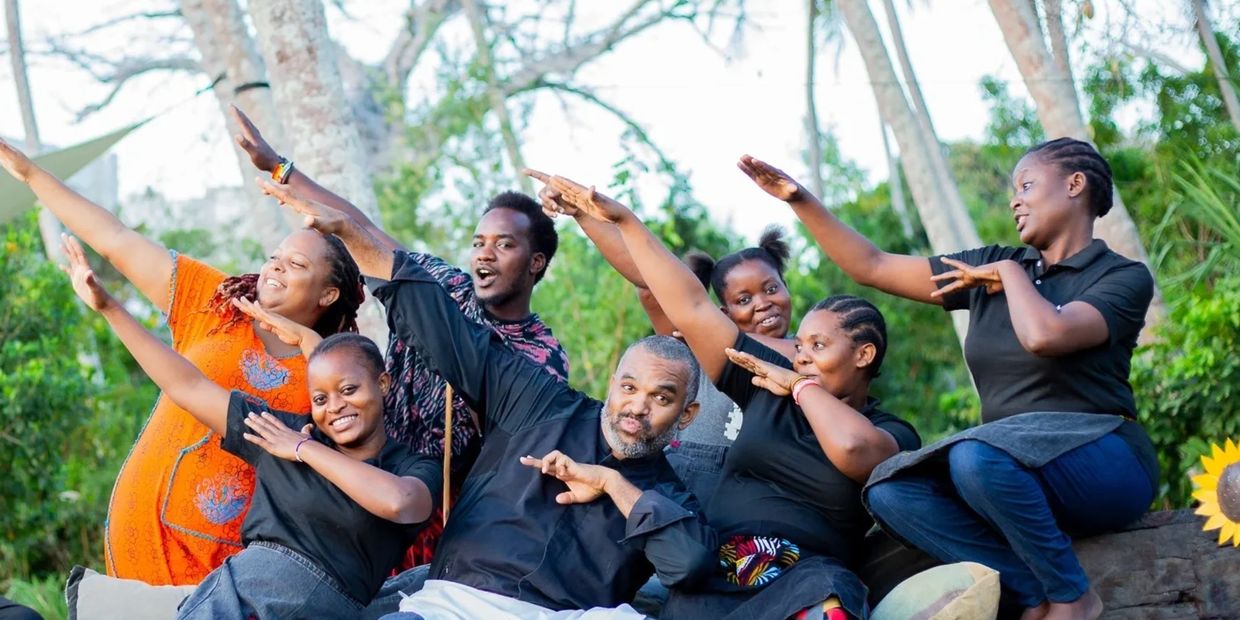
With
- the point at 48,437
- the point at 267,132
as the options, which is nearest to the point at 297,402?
the point at 267,132

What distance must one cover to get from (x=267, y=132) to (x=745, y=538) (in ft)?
16.1

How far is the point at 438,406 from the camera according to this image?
4871 millimetres

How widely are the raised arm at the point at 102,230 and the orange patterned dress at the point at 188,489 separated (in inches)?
11.3

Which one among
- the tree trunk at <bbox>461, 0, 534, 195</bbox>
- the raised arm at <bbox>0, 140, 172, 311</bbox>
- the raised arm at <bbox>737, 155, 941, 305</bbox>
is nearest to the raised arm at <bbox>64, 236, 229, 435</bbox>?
the raised arm at <bbox>0, 140, 172, 311</bbox>

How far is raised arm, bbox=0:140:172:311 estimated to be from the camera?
15.3ft

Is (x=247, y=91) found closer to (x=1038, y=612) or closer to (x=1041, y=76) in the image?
(x=1041, y=76)

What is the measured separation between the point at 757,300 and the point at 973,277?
4.11 feet

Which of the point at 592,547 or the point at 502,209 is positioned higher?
the point at 502,209

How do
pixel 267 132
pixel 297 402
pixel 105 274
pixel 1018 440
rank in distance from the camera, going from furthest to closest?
pixel 105 274
pixel 267 132
pixel 297 402
pixel 1018 440

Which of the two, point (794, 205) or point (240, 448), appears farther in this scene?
point (794, 205)

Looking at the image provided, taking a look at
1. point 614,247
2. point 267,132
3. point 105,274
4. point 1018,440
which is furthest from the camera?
point 105,274

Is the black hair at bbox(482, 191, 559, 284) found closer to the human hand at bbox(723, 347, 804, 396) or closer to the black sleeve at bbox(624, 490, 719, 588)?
the human hand at bbox(723, 347, 804, 396)

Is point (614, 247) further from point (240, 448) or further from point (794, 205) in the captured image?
point (240, 448)

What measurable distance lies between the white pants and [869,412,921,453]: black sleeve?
39.2 inches
